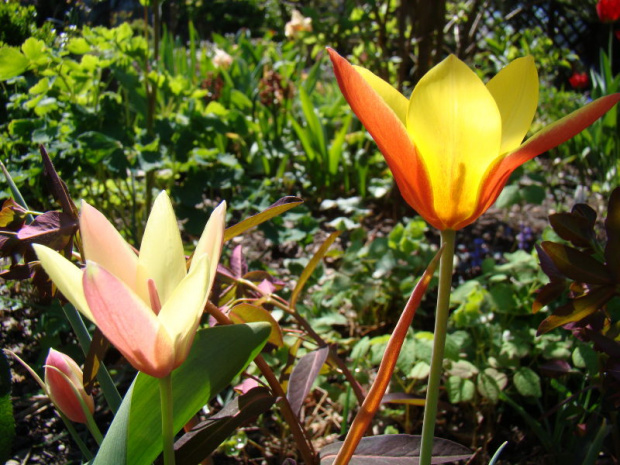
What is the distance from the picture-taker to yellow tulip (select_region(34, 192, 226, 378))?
426 mm

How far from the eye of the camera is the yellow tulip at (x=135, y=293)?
1.40 feet

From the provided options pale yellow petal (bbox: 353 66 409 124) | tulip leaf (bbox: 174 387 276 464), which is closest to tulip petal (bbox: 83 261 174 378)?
tulip leaf (bbox: 174 387 276 464)

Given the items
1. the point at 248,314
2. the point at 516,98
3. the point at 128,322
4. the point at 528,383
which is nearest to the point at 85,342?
the point at 248,314

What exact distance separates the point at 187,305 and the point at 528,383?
0.97 metres

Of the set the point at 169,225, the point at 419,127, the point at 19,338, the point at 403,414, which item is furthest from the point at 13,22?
the point at 403,414

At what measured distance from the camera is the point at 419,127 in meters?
0.52

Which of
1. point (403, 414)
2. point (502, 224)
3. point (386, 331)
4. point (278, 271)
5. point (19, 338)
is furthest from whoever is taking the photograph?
point (502, 224)

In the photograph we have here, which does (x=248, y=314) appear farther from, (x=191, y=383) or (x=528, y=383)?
(x=528, y=383)

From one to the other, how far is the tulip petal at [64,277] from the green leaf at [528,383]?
1.00 metres

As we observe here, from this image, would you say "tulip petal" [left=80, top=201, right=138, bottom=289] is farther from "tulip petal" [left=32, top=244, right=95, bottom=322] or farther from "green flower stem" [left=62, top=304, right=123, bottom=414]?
"green flower stem" [left=62, top=304, right=123, bottom=414]

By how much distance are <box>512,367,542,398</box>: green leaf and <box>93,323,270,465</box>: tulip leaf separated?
32.8 inches

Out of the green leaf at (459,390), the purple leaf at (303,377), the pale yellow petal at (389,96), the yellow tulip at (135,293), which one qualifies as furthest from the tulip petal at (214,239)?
the green leaf at (459,390)

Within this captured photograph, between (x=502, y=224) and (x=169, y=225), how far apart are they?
7.75ft

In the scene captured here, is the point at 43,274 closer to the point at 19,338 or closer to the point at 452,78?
the point at 452,78
